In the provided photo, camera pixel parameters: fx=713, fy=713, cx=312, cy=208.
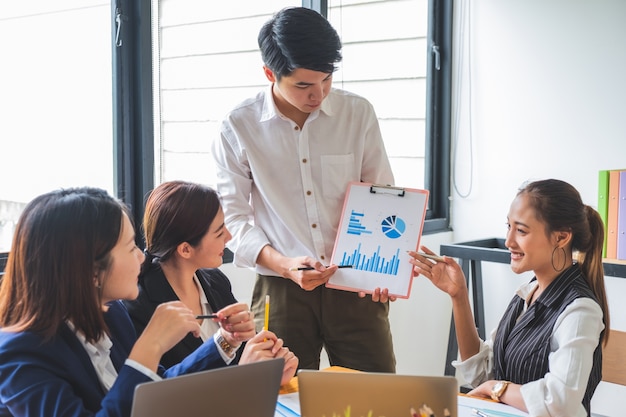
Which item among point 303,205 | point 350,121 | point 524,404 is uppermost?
point 350,121

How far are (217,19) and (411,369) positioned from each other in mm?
1981

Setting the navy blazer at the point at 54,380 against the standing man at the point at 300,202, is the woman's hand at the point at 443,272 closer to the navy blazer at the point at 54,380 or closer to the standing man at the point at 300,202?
the standing man at the point at 300,202

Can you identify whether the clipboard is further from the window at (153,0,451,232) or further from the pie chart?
the window at (153,0,451,232)

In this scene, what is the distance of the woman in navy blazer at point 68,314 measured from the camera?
4.02 ft

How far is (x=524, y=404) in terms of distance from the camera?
1.58 m

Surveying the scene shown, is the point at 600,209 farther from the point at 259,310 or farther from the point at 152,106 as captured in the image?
the point at 152,106

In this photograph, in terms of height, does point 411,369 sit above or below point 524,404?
below

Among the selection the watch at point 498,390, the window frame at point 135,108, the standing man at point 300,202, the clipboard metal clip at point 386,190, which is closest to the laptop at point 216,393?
the watch at point 498,390

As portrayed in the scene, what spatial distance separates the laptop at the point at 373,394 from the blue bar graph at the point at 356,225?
3.20 ft

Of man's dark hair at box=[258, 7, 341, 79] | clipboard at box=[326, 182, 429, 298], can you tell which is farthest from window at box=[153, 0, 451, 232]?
clipboard at box=[326, 182, 429, 298]

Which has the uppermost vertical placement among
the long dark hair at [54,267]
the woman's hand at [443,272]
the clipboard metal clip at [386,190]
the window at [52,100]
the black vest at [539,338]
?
Answer: the window at [52,100]

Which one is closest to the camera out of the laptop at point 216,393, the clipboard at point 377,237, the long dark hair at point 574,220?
the laptop at point 216,393

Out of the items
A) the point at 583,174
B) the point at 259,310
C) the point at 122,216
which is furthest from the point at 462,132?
the point at 122,216

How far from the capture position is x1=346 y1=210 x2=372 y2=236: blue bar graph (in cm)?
212
